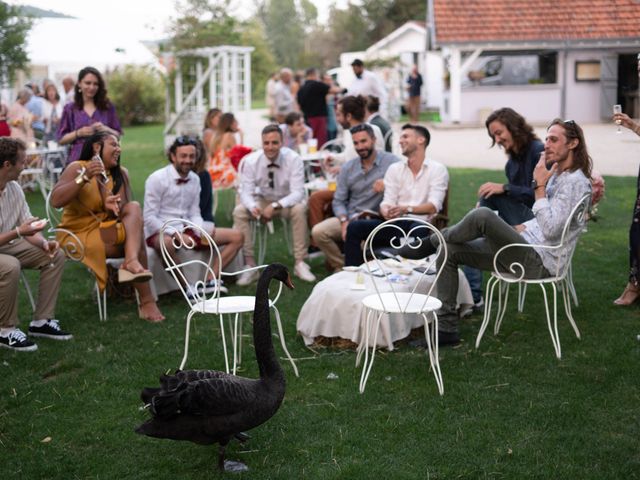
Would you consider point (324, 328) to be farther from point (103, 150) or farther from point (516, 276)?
point (103, 150)

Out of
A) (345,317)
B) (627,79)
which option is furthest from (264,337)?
(627,79)

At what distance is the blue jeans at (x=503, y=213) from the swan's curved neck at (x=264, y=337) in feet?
8.99

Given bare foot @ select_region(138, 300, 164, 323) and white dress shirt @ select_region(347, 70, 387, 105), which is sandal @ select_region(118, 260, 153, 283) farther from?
white dress shirt @ select_region(347, 70, 387, 105)

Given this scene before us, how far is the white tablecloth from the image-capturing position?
17.5 ft

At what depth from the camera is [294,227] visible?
24.8 feet

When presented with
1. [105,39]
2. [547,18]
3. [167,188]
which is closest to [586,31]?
[547,18]

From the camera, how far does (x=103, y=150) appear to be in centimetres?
612

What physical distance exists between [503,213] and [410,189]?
821 mm

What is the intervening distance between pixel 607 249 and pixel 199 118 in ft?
41.0

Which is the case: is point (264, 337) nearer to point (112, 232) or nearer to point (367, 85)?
point (112, 232)

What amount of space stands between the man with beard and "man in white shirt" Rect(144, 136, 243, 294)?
2.88 feet

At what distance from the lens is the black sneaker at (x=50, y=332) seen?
5.76 m

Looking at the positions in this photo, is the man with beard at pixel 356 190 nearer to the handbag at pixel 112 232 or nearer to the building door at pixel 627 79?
the handbag at pixel 112 232

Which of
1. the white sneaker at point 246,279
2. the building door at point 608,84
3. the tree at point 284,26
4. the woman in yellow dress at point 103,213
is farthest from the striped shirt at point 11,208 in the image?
the tree at point 284,26
